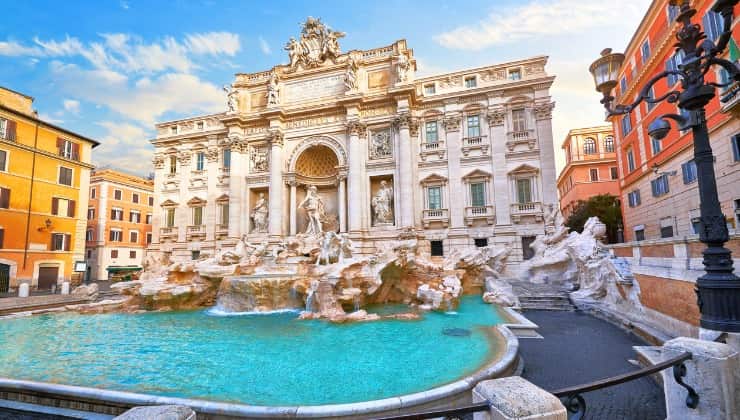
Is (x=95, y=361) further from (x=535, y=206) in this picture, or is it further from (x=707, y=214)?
(x=535, y=206)

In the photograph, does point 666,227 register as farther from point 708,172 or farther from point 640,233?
point 708,172

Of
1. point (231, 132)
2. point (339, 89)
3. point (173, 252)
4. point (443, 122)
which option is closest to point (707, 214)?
point (443, 122)

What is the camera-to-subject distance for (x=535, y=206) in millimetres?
17156

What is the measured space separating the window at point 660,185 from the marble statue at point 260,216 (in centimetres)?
2179

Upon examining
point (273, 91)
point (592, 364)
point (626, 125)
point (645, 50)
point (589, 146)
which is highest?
point (273, 91)

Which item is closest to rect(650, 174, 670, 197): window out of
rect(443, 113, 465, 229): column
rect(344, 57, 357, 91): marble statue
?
rect(443, 113, 465, 229): column

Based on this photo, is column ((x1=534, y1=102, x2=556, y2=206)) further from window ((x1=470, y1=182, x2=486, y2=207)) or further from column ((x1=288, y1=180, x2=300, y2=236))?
column ((x1=288, y1=180, x2=300, y2=236))

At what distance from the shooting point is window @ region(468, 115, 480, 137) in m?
18.8

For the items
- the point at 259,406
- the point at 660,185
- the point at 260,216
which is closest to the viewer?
the point at 259,406

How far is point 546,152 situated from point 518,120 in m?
2.43

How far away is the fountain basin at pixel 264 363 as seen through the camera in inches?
152

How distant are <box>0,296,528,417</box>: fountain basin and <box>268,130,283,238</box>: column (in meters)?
11.1

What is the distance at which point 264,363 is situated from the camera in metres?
5.38

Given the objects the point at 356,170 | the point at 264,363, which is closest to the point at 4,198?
the point at 356,170
